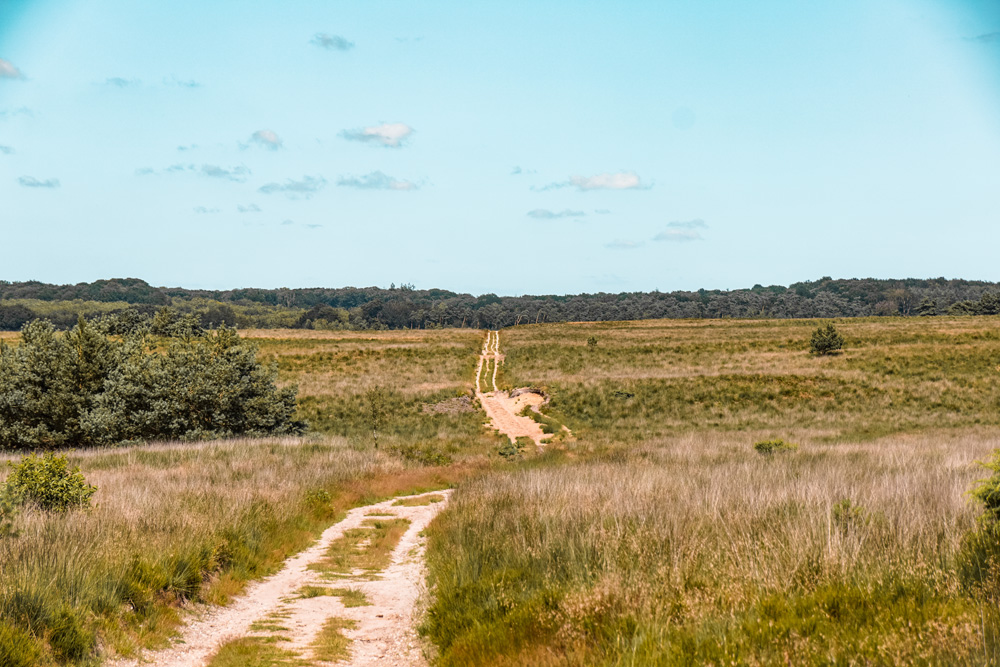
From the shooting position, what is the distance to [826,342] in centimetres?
6103

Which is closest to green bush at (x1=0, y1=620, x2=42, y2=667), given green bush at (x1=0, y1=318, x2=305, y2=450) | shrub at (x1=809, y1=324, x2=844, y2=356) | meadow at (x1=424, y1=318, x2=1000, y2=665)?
meadow at (x1=424, y1=318, x2=1000, y2=665)

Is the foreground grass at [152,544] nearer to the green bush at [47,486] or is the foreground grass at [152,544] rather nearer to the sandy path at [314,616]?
the sandy path at [314,616]

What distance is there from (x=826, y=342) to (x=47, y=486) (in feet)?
205

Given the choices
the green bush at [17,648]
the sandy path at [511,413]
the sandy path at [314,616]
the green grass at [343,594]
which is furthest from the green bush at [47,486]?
the sandy path at [511,413]

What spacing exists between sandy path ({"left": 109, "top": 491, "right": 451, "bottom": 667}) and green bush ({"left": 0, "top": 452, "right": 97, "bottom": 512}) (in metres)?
3.18

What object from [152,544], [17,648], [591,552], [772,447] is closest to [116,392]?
[152,544]

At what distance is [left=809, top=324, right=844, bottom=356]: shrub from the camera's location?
200ft

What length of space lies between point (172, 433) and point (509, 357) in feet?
148

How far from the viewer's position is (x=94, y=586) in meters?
6.95

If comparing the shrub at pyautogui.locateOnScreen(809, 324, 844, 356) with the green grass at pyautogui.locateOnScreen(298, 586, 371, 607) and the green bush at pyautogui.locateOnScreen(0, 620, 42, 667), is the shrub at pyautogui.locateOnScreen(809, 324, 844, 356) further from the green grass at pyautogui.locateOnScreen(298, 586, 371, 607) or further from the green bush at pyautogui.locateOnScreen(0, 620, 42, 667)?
the green bush at pyautogui.locateOnScreen(0, 620, 42, 667)

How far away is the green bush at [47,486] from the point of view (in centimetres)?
999

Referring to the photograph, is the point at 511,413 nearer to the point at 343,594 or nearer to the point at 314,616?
the point at 343,594

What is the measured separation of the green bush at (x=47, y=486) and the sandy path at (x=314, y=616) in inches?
125

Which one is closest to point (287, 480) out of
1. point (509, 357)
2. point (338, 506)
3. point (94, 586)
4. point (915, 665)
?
point (338, 506)
